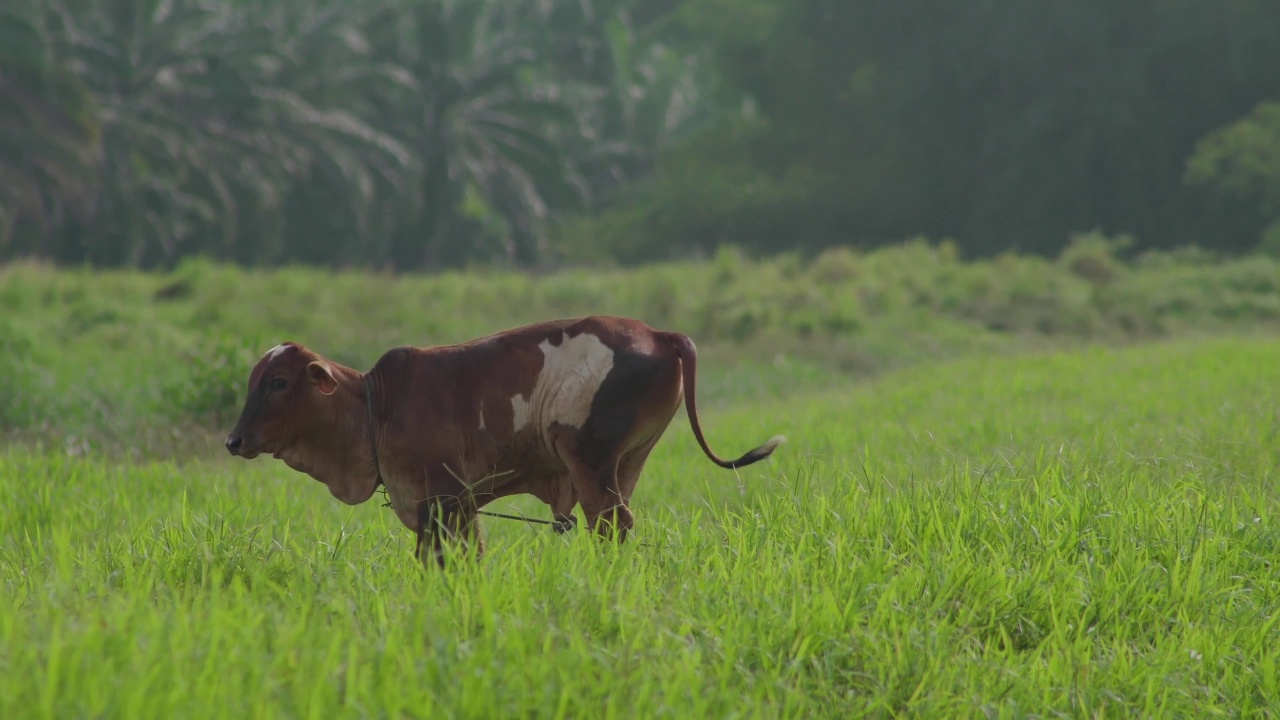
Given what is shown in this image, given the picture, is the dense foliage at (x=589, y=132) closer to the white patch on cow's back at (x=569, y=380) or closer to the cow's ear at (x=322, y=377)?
the cow's ear at (x=322, y=377)

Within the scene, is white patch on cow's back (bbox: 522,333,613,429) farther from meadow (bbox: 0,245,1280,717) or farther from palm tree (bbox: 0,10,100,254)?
palm tree (bbox: 0,10,100,254)

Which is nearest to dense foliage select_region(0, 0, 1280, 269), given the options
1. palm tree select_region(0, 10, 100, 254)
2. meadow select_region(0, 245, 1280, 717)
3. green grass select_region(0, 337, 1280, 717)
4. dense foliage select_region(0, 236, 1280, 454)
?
palm tree select_region(0, 10, 100, 254)

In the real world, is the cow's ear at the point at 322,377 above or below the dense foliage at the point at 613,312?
above

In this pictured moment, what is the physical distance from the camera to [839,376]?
48.6 ft

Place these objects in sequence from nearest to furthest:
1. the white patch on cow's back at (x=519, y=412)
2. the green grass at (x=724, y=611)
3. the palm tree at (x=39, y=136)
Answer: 1. the green grass at (x=724, y=611)
2. the white patch on cow's back at (x=519, y=412)
3. the palm tree at (x=39, y=136)

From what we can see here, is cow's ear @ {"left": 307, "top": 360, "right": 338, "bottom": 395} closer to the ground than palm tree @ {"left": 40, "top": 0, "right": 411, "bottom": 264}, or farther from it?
farther from it

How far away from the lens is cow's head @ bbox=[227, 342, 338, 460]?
4.13 meters

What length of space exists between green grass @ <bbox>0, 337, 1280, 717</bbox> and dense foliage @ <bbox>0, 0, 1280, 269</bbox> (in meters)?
22.0

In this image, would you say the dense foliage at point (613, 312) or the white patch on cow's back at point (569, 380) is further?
the dense foliage at point (613, 312)

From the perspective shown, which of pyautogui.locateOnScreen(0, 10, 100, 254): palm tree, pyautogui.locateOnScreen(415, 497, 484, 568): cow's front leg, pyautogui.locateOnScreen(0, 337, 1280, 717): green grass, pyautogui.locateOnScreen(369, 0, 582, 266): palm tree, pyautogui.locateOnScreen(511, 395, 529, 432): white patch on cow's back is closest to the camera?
pyautogui.locateOnScreen(0, 337, 1280, 717): green grass

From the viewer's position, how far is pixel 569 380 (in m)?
4.15

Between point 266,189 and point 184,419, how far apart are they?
19.3 m

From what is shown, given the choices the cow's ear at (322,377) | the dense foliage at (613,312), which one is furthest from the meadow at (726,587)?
the dense foliage at (613,312)

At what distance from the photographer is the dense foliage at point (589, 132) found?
26359mm
